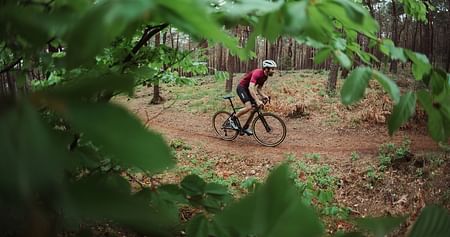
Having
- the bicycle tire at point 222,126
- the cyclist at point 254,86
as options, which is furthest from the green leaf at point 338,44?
the bicycle tire at point 222,126

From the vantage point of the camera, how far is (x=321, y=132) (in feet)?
31.6

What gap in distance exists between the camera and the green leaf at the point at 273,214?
14.3 inches

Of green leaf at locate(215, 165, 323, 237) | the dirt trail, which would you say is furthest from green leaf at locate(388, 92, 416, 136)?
the dirt trail

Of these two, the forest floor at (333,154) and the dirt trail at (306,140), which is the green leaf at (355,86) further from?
the dirt trail at (306,140)

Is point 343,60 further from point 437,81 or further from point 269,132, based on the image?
point 269,132

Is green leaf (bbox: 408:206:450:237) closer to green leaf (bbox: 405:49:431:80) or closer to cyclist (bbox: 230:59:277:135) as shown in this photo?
green leaf (bbox: 405:49:431:80)

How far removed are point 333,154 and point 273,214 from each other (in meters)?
7.83

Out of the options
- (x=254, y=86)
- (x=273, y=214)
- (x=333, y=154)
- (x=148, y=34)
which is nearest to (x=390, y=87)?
(x=273, y=214)

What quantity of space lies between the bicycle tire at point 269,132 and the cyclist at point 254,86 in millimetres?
261

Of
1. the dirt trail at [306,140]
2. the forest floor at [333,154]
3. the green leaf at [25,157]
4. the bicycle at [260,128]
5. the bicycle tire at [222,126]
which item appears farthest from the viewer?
the bicycle tire at [222,126]

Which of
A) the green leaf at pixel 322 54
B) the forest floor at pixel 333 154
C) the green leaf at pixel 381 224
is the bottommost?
the forest floor at pixel 333 154

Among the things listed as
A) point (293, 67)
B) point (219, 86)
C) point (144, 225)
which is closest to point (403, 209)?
point (144, 225)

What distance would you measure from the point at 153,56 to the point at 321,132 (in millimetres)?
8053

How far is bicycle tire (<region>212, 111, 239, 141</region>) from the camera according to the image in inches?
352
